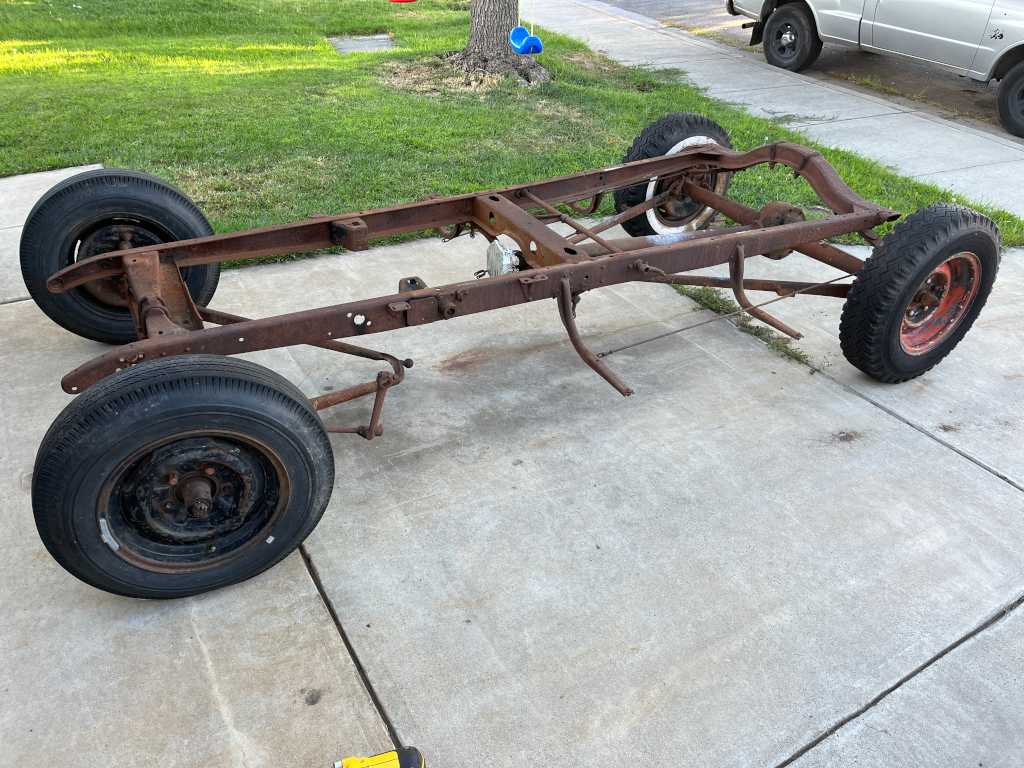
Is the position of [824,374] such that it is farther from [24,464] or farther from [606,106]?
[606,106]

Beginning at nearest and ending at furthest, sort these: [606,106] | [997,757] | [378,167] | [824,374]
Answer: [997,757]
[824,374]
[378,167]
[606,106]

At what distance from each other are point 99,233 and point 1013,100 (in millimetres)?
8648

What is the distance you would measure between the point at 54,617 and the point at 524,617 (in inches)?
63.3

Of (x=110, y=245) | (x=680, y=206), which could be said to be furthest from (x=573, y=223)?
(x=110, y=245)

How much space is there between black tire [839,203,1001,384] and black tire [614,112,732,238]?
1.51m

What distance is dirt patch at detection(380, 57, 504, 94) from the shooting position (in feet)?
29.7

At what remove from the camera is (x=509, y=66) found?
9.39 m

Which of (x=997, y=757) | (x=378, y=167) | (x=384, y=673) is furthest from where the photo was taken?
(x=378, y=167)

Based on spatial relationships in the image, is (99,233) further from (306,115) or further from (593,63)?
(593,63)

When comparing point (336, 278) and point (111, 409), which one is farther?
point (336, 278)

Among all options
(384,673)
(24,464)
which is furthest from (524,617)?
(24,464)

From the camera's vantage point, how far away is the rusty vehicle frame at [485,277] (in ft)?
9.92

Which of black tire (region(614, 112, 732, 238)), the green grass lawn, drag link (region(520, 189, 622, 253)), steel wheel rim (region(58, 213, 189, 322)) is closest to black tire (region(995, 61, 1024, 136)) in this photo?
the green grass lawn

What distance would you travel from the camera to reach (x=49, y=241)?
12.6ft
